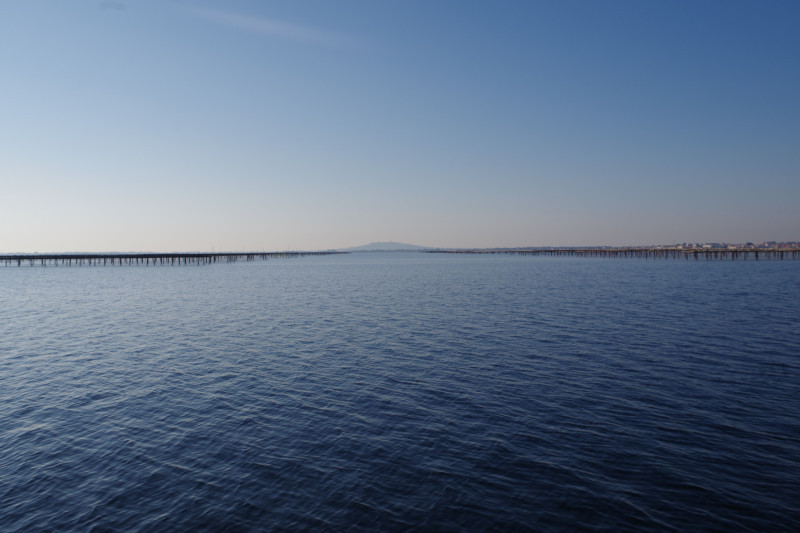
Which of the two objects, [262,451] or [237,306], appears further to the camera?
[237,306]

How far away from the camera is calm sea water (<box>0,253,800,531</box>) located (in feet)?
31.4

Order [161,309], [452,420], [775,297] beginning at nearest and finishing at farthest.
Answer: [452,420]
[161,309]
[775,297]

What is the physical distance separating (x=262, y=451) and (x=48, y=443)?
22.3ft

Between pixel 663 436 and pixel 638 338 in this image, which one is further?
pixel 638 338

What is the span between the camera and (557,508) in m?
9.59

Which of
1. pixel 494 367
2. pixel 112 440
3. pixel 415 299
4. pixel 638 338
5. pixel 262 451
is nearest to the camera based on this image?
pixel 262 451

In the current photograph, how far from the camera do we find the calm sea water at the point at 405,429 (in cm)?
959

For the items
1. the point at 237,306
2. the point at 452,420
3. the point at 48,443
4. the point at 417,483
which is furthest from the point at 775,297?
the point at 48,443

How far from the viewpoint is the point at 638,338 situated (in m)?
26.7

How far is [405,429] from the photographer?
13.8 metres

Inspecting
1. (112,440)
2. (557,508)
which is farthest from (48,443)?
(557,508)

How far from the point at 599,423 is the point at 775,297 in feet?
152

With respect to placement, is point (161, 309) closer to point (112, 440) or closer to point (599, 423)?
point (112, 440)

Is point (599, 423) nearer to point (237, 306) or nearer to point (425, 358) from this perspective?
point (425, 358)
